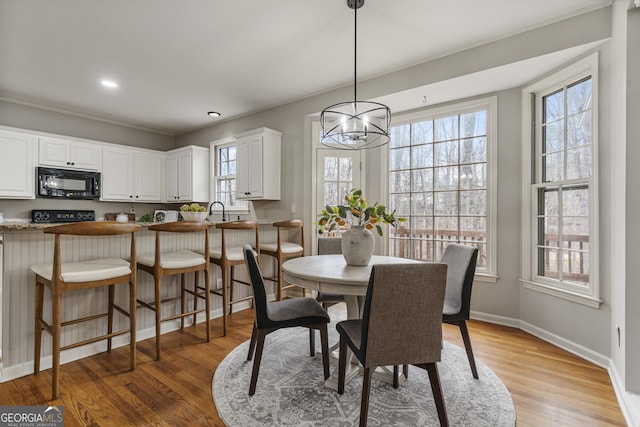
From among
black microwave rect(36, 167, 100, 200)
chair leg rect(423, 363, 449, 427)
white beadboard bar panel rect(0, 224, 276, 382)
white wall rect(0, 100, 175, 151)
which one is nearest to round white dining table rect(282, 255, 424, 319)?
chair leg rect(423, 363, 449, 427)

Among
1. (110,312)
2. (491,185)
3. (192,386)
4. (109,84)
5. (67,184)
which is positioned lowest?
(192,386)

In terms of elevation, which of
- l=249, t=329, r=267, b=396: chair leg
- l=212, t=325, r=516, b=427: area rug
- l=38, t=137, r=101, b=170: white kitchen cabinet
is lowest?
l=212, t=325, r=516, b=427: area rug

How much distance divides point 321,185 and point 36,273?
2848 mm

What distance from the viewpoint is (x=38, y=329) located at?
214cm

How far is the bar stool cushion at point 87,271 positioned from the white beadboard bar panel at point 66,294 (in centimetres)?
13

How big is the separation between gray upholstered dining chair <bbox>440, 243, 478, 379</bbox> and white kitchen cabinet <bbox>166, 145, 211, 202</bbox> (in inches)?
163

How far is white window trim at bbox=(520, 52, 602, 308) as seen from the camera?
2451mm

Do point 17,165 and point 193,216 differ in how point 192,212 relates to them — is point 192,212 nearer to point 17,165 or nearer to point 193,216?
point 193,216

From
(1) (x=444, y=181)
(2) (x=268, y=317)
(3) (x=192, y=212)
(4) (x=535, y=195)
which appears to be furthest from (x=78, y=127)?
(4) (x=535, y=195)

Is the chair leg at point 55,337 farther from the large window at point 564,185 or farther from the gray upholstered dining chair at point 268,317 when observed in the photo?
the large window at point 564,185

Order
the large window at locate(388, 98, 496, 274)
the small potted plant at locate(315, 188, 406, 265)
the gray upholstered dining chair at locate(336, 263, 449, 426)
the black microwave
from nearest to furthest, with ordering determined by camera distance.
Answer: the gray upholstered dining chair at locate(336, 263, 449, 426) < the small potted plant at locate(315, 188, 406, 265) < the large window at locate(388, 98, 496, 274) < the black microwave

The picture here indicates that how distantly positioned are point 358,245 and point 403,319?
76 centimetres

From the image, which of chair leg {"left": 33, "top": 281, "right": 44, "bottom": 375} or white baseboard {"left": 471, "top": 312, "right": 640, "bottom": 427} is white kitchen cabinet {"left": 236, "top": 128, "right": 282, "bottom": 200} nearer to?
chair leg {"left": 33, "top": 281, "right": 44, "bottom": 375}

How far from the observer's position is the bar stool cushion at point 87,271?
1.98 meters
